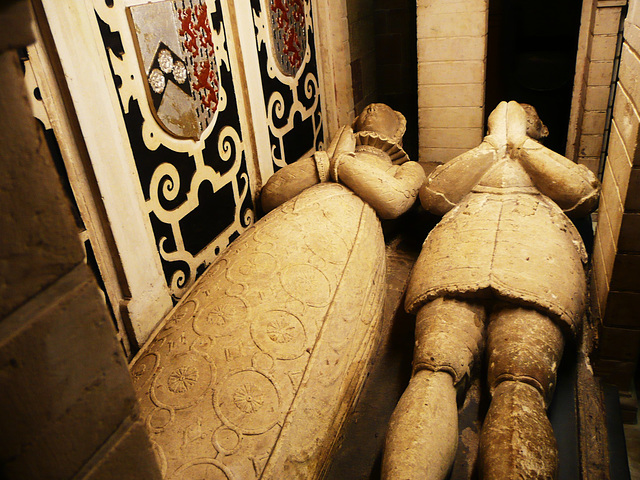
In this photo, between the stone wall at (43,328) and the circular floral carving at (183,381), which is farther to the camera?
the circular floral carving at (183,381)

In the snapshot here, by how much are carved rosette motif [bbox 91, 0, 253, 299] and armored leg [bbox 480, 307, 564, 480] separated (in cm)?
153

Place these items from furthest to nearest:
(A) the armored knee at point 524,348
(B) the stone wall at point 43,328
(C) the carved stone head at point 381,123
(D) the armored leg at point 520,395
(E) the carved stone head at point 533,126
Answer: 1. (C) the carved stone head at point 381,123
2. (E) the carved stone head at point 533,126
3. (A) the armored knee at point 524,348
4. (D) the armored leg at point 520,395
5. (B) the stone wall at point 43,328

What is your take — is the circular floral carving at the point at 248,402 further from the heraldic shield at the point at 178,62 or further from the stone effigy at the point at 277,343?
the heraldic shield at the point at 178,62

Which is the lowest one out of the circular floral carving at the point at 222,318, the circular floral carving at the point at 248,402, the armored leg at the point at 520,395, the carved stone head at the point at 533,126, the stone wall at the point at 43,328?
the armored leg at the point at 520,395

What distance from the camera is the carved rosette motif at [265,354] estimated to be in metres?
1.69

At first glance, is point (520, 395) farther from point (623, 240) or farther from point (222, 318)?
point (222, 318)

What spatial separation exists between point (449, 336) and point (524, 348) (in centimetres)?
30

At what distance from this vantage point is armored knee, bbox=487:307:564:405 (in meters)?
1.93

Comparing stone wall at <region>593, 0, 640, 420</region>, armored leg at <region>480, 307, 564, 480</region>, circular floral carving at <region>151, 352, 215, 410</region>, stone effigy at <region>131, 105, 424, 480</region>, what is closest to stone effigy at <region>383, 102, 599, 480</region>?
armored leg at <region>480, 307, 564, 480</region>

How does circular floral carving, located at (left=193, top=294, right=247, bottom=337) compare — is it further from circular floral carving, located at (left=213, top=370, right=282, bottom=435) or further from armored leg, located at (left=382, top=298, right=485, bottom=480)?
armored leg, located at (left=382, top=298, right=485, bottom=480)

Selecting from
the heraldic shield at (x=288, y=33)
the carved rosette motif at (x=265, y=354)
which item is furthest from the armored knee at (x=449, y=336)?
the heraldic shield at (x=288, y=33)

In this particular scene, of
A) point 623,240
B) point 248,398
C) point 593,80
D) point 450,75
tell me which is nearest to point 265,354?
point 248,398

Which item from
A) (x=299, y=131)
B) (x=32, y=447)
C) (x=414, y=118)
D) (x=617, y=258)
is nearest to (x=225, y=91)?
(x=299, y=131)

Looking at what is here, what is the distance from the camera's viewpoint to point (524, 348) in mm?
1987
